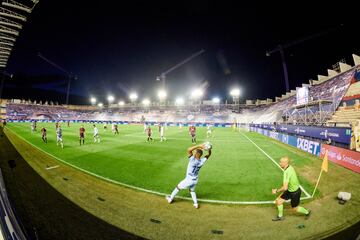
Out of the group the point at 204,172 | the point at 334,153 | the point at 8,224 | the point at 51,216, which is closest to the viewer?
the point at 8,224

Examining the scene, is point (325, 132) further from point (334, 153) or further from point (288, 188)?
point (288, 188)

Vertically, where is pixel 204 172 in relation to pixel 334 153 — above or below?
below

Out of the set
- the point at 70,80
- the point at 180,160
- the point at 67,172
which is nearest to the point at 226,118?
the point at 180,160

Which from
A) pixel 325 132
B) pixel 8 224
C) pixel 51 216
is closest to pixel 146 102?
pixel 325 132

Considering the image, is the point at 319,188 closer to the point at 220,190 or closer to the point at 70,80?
the point at 220,190

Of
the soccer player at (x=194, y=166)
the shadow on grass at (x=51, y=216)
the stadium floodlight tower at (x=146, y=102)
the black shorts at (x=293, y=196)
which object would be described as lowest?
the shadow on grass at (x=51, y=216)

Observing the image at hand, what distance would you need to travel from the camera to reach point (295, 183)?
607 centimetres

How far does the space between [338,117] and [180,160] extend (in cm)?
3073

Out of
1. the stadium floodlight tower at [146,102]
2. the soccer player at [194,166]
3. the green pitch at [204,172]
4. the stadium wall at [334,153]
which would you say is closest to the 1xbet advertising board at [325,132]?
the stadium wall at [334,153]

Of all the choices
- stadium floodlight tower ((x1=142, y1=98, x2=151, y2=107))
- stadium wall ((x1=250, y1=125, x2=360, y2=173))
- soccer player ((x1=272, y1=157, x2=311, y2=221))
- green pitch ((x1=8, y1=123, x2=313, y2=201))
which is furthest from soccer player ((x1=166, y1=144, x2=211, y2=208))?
stadium floodlight tower ((x1=142, y1=98, x2=151, y2=107))

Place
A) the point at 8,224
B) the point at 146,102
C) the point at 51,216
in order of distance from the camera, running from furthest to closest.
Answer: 1. the point at 146,102
2. the point at 51,216
3. the point at 8,224

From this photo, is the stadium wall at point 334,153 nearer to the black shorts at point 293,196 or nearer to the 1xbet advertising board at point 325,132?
the 1xbet advertising board at point 325,132

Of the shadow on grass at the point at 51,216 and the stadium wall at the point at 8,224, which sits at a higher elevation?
the stadium wall at the point at 8,224

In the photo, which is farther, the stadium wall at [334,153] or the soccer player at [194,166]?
the stadium wall at [334,153]
